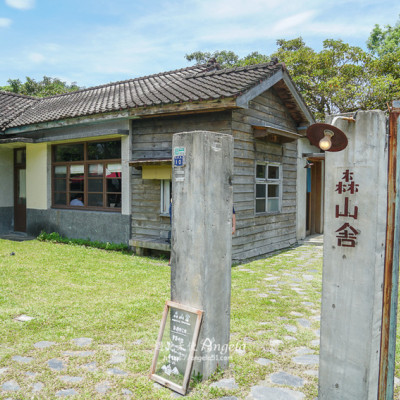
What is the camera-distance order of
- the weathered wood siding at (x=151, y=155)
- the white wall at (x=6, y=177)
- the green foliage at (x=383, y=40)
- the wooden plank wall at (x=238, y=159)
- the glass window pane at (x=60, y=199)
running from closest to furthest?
the wooden plank wall at (x=238, y=159) < the weathered wood siding at (x=151, y=155) < the glass window pane at (x=60, y=199) < the white wall at (x=6, y=177) < the green foliage at (x=383, y=40)

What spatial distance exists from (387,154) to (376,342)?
128cm

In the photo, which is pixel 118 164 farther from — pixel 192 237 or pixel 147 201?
pixel 192 237

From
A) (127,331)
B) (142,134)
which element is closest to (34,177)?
(142,134)

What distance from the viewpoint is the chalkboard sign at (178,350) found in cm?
321

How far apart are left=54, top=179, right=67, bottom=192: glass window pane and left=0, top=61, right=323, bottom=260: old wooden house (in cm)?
6

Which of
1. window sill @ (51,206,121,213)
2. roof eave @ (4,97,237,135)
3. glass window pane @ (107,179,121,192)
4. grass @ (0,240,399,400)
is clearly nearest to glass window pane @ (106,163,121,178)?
glass window pane @ (107,179,121,192)

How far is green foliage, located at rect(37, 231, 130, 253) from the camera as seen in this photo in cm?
975

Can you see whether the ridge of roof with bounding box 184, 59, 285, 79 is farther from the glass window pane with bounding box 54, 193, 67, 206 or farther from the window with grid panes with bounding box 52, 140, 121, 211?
the glass window pane with bounding box 54, 193, 67, 206

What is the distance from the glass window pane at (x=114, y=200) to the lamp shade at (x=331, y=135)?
802 centimetres

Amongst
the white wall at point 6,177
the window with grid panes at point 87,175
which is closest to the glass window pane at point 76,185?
the window with grid panes at point 87,175

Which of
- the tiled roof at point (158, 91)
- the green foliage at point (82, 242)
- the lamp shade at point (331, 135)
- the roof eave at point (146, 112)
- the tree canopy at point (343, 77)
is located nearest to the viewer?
the lamp shade at point (331, 135)

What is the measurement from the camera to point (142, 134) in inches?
370

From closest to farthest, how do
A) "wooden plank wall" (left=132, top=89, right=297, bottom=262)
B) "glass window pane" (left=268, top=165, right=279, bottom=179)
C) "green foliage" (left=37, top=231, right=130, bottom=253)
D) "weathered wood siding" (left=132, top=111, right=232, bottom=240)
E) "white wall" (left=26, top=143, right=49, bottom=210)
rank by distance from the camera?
"wooden plank wall" (left=132, top=89, right=297, bottom=262) < "weathered wood siding" (left=132, top=111, right=232, bottom=240) < "green foliage" (left=37, top=231, right=130, bottom=253) < "glass window pane" (left=268, top=165, right=279, bottom=179) < "white wall" (left=26, top=143, right=49, bottom=210)

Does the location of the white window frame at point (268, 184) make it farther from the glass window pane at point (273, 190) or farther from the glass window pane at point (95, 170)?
the glass window pane at point (95, 170)
